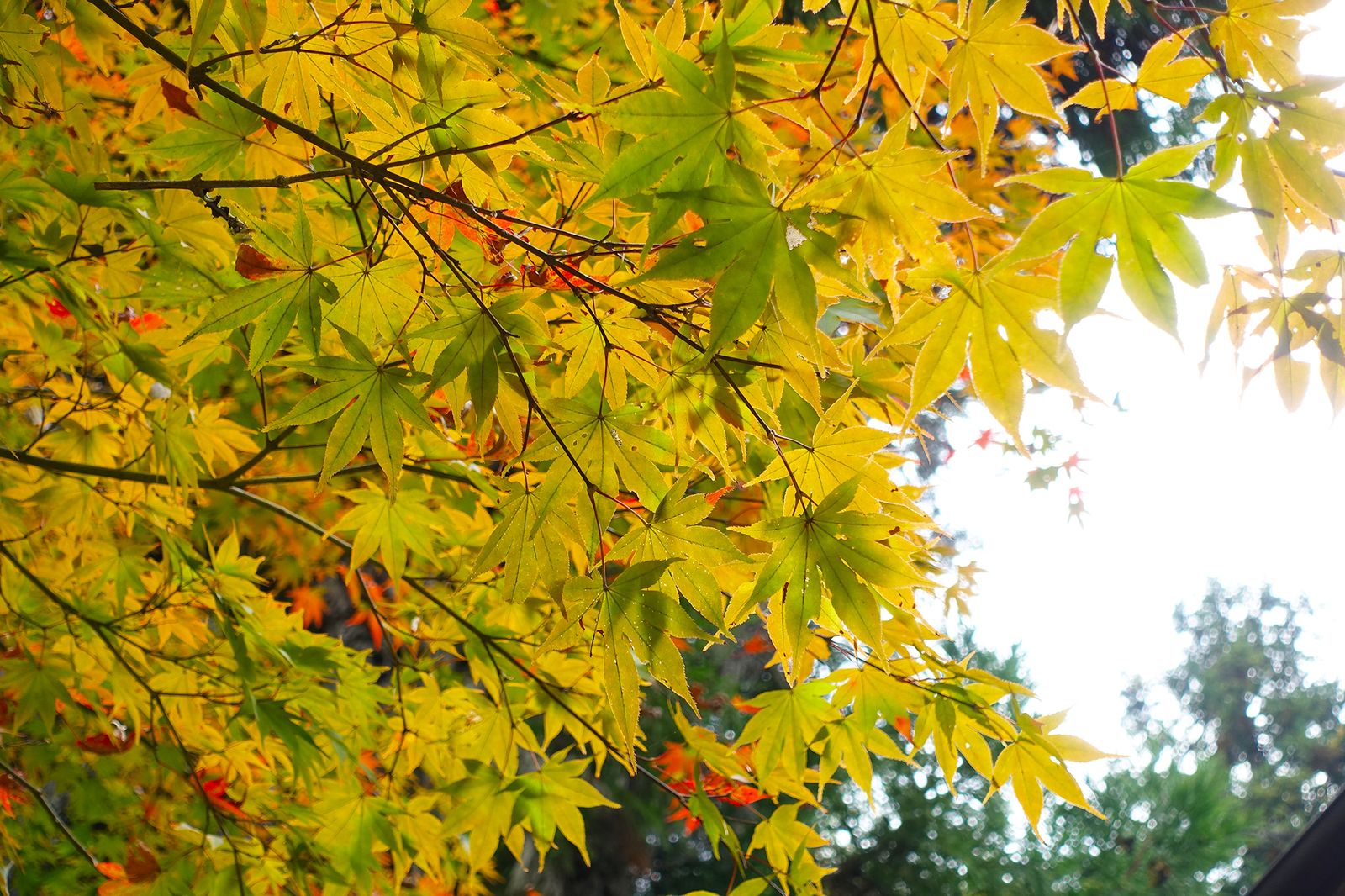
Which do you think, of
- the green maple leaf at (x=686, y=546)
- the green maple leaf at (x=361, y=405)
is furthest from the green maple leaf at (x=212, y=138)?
the green maple leaf at (x=686, y=546)

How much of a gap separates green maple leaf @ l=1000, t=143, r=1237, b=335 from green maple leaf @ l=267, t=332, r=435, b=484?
20.0 inches

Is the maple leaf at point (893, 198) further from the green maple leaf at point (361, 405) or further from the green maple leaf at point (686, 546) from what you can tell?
the green maple leaf at point (361, 405)

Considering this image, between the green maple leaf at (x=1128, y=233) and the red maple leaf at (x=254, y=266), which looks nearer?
the green maple leaf at (x=1128, y=233)

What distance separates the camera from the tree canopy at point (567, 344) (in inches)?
22.5

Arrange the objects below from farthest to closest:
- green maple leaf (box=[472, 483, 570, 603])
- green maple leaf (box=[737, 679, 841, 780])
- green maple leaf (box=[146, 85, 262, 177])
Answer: green maple leaf (box=[737, 679, 841, 780]) → green maple leaf (box=[146, 85, 262, 177]) → green maple leaf (box=[472, 483, 570, 603])

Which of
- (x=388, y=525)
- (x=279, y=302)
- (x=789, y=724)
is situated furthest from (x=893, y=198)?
(x=388, y=525)

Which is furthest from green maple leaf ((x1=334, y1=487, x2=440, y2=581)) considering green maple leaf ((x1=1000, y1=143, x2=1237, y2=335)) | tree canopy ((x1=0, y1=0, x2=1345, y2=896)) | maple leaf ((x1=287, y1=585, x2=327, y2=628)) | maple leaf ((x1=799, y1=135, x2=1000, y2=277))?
maple leaf ((x1=287, y1=585, x2=327, y2=628))

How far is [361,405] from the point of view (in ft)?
2.46

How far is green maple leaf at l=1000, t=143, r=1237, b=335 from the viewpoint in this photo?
0.50m

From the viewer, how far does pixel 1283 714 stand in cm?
1285

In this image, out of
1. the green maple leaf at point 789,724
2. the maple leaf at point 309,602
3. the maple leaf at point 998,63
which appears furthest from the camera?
the maple leaf at point 309,602

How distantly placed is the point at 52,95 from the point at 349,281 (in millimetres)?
549

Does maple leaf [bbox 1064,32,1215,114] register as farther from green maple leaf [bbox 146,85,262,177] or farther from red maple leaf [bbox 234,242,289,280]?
green maple leaf [bbox 146,85,262,177]

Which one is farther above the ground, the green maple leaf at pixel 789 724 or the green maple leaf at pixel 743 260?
the green maple leaf at pixel 743 260
